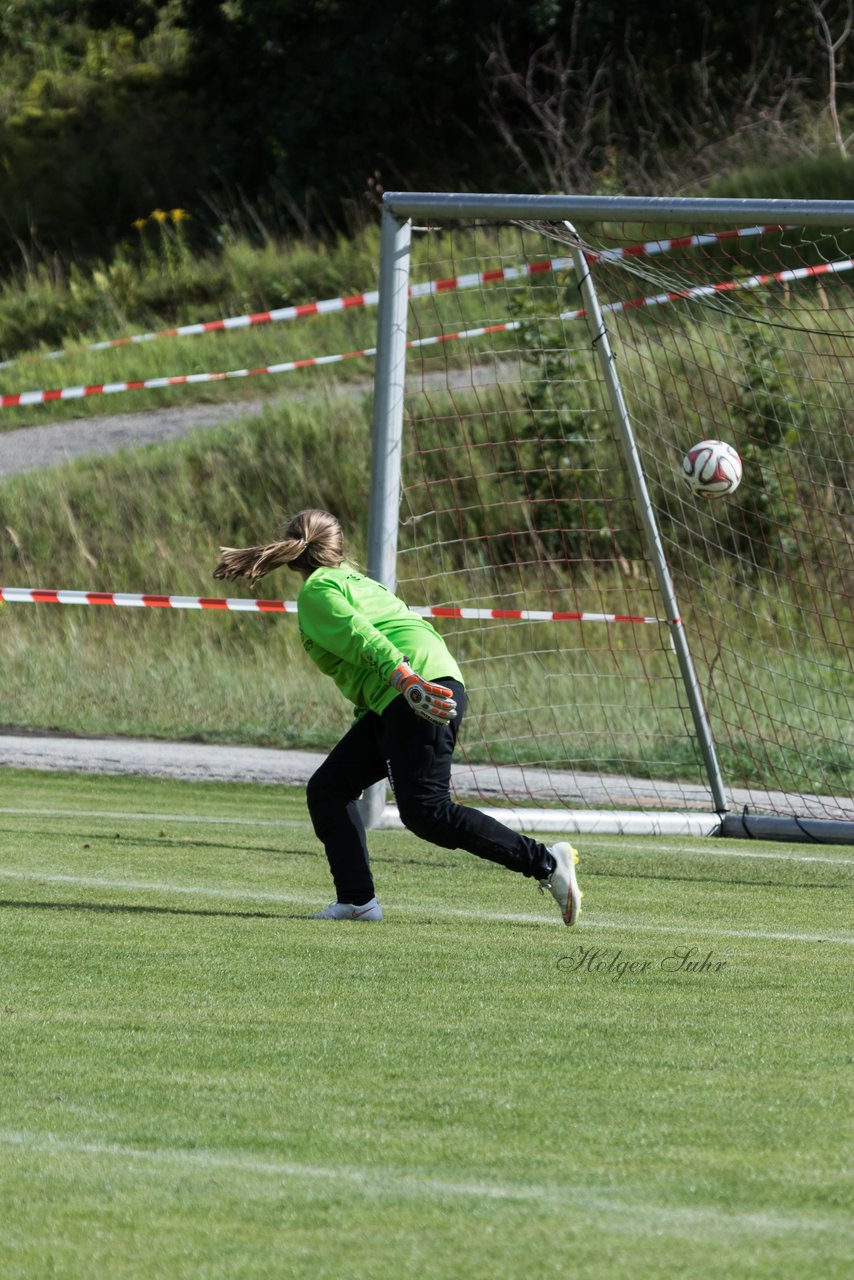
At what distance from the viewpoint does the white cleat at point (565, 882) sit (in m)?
6.26

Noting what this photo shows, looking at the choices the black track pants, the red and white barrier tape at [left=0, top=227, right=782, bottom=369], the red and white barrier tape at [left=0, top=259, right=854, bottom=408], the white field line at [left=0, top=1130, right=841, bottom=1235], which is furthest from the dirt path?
the white field line at [left=0, top=1130, right=841, bottom=1235]

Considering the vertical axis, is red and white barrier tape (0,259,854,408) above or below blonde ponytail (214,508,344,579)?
below

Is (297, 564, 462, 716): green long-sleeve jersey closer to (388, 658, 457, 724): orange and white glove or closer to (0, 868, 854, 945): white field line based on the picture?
(388, 658, 457, 724): orange and white glove

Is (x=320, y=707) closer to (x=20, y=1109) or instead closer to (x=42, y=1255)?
(x=20, y=1109)

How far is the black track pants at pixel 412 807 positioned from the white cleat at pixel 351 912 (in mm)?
21

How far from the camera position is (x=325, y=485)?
20.0m

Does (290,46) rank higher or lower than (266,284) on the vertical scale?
higher

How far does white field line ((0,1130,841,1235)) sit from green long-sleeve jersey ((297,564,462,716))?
9.04 ft

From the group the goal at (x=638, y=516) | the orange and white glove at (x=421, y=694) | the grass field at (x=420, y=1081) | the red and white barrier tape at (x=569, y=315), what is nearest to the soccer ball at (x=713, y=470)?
the goal at (x=638, y=516)

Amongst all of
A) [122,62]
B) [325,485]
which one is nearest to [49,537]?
[325,485]

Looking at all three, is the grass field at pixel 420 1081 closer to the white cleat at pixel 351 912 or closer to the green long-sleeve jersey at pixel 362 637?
the white cleat at pixel 351 912

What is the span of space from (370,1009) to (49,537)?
15.8m

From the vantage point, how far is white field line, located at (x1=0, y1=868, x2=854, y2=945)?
A: 247 inches

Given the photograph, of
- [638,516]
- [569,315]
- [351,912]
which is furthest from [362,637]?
[638,516]
